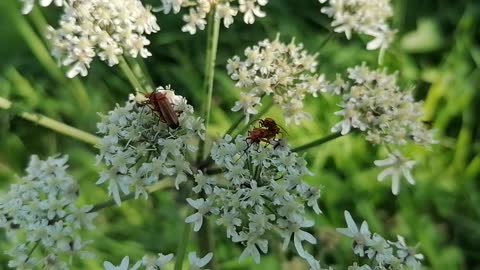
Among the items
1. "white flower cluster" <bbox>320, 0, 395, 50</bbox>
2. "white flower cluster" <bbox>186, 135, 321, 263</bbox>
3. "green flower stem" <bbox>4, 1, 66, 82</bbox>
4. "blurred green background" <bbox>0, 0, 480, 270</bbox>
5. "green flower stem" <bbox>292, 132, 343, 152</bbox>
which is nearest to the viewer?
"white flower cluster" <bbox>186, 135, 321, 263</bbox>

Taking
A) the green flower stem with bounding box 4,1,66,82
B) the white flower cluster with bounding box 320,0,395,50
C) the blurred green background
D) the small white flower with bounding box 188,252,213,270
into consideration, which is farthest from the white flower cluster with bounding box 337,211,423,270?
the green flower stem with bounding box 4,1,66,82

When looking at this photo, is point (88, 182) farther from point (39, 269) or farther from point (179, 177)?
point (179, 177)

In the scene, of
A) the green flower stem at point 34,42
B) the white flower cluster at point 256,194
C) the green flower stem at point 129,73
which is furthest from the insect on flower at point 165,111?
the green flower stem at point 34,42

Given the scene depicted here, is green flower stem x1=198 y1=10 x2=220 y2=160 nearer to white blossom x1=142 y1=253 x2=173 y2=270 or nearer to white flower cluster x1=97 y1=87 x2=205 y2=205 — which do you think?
white flower cluster x1=97 y1=87 x2=205 y2=205

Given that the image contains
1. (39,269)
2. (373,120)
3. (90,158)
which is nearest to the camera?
(373,120)

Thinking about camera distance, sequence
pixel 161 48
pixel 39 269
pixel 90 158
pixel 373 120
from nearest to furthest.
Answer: pixel 373 120, pixel 39 269, pixel 90 158, pixel 161 48

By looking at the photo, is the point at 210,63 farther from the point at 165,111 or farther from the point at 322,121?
the point at 322,121

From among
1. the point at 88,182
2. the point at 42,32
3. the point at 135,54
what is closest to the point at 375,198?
the point at 88,182
